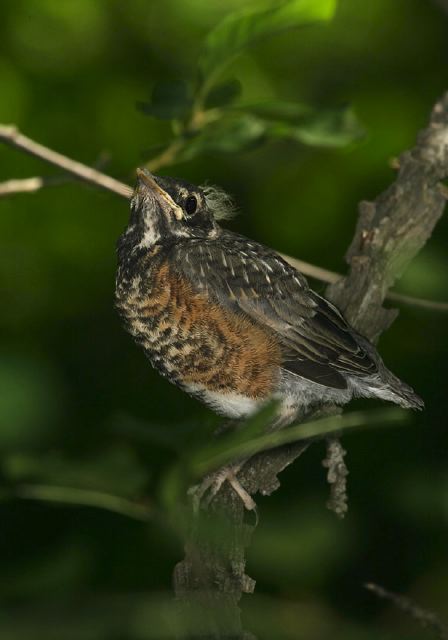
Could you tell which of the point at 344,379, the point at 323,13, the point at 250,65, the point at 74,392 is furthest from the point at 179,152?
the point at 250,65

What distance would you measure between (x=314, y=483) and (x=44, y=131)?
257 centimetres

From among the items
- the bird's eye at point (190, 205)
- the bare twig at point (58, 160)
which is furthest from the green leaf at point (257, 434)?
the bird's eye at point (190, 205)

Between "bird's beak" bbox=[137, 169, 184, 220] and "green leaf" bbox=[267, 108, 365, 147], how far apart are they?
0.65 metres

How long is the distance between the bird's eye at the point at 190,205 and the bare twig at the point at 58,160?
0.57 meters

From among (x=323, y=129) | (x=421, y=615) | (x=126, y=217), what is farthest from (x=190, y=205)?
(x=421, y=615)

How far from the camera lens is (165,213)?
3900mm

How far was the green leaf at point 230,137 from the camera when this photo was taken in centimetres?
293

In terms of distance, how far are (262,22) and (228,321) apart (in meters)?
1.28

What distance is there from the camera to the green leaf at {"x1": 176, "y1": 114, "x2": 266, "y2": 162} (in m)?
2.93

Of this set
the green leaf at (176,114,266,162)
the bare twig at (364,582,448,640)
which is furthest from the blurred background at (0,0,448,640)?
the bare twig at (364,582,448,640)

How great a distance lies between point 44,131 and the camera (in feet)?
17.4

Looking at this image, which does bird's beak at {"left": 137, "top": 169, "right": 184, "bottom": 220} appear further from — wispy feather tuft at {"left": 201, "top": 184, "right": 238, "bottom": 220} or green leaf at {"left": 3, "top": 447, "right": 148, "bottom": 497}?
green leaf at {"left": 3, "top": 447, "right": 148, "bottom": 497}

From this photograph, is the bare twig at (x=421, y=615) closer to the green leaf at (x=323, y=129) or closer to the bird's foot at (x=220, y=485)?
the green leaf at (x=323, y=129)

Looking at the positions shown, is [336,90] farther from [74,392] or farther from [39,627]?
[39,627]
